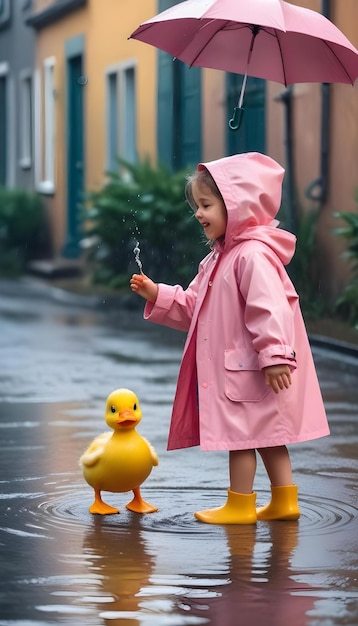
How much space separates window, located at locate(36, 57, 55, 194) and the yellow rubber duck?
64.9 feet

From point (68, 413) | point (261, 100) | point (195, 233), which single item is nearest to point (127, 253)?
point (195, 233)

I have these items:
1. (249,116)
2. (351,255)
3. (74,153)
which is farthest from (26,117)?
(351,255)

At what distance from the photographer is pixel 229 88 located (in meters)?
17.5

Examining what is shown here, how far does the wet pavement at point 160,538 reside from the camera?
4414 millimetres

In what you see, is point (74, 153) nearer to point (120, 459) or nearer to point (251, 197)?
point (120, 459)

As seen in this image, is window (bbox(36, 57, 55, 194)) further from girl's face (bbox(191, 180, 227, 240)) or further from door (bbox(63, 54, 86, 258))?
girl's face (bbox(191, 180, 227, 240))

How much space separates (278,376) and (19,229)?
20.4 metres

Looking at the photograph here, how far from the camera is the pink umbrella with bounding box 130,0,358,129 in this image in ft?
20.6

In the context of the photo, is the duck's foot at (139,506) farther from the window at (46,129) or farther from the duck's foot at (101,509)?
the window at (46,129)

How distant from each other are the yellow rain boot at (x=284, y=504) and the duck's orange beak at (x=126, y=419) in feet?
1.92

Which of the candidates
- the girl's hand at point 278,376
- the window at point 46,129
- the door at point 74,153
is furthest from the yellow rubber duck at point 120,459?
the window at point 46,129

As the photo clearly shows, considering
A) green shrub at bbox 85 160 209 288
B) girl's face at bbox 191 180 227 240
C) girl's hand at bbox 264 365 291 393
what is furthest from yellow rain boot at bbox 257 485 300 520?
green shrub at bbox 85 160 209 288

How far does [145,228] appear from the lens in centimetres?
1770

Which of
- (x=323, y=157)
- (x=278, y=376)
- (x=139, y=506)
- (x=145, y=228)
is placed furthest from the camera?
(x=145, y=228)
